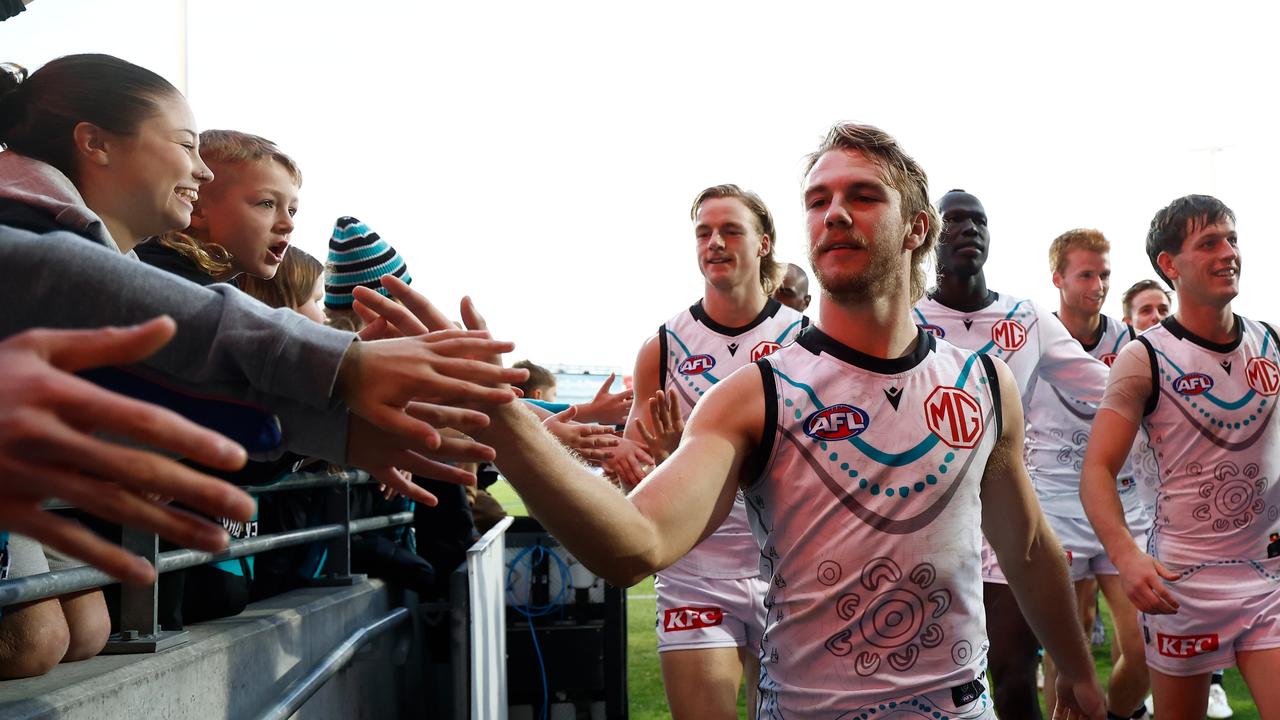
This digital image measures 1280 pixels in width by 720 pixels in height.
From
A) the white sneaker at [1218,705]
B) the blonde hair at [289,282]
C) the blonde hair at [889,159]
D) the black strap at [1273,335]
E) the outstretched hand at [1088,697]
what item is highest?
the blonde hair at [889,159]

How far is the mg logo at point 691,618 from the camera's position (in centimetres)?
488

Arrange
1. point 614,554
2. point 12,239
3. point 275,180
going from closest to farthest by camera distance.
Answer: point 12,239 → point 614,554 → point 275,180

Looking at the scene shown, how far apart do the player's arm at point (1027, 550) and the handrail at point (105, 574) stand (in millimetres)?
2083

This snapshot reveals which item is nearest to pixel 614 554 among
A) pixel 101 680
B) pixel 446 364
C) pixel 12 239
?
pixel 446 364

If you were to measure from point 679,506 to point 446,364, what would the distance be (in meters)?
0.99

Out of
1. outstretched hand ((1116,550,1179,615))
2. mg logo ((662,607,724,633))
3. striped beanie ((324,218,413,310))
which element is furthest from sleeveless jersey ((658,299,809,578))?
striped beanie ((324,218,413,310))

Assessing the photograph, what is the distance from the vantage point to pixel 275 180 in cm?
365

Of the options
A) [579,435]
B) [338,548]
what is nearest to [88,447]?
A: [579,435]

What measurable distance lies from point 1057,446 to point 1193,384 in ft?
8.79

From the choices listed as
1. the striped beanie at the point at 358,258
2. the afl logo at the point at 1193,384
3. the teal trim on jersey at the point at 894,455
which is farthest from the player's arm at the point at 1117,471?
the striped beanie at the point at 358,258

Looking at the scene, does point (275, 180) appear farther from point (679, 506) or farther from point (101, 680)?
point (679, 506)

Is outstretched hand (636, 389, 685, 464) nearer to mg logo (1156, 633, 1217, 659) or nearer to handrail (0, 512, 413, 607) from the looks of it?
handrail (0, 512, 413, 607)

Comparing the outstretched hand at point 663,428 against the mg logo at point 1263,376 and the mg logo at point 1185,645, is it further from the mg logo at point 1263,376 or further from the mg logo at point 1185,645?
the mg logo at point 1263,376

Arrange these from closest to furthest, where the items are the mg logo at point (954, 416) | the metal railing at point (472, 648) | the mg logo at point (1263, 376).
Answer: the mg logo at point (954, 416) < the metal railing at point (472, 648) < the mg logo at point (1263, 376)
